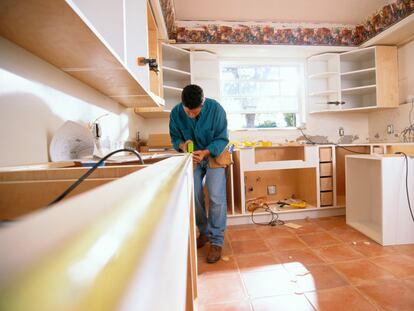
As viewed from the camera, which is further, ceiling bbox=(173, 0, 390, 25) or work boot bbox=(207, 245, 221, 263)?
ceiling bbox=(173, 0, 390, 25)

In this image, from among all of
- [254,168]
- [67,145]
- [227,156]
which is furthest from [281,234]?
[67,145]

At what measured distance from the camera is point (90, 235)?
9 centimetres

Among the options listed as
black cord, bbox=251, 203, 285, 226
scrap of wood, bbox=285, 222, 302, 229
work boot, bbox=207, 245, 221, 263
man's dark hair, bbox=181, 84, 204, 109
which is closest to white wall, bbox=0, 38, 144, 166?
man's dark hair, bbox=181, 84, 204, 109

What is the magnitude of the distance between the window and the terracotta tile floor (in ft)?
5.43

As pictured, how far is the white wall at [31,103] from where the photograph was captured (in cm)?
68

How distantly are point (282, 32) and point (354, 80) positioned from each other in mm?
1174

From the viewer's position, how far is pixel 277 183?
276cm

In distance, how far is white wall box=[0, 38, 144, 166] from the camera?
684 mm

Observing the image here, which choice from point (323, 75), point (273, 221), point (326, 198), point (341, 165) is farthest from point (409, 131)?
point (273, 221)

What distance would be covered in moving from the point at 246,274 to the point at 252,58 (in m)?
2.67

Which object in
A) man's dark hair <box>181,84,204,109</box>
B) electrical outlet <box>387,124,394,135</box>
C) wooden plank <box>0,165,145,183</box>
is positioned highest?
man's dark hair <box>181,84,204,109</box>

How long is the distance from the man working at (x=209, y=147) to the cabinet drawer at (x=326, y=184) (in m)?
1.28

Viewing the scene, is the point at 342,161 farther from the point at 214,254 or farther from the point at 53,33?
the point at 53,33

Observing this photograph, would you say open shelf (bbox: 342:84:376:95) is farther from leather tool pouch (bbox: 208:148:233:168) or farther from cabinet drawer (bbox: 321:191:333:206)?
leather tool pouch (bbox: 208:148:233:168)
